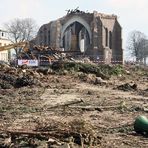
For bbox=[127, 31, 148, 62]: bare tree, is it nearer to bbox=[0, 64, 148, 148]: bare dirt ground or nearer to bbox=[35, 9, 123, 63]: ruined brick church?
bbox=[35, 9, 123, 63]: ruined brick church

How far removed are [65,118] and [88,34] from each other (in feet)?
197

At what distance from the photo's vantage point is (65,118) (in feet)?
46.7

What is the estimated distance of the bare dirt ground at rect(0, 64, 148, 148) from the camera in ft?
32.8

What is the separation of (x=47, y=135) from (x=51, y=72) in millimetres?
23161

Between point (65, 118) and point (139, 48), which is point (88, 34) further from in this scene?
point (65, 118)

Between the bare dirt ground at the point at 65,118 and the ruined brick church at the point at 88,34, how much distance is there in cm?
4187

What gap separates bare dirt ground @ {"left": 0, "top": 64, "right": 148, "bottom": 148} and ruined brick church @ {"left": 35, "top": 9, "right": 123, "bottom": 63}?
137 feet

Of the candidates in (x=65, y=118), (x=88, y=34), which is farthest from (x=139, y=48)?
(x=65, y=118)

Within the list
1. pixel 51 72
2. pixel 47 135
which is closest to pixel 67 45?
pixel 51 72

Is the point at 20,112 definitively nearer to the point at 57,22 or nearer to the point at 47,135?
the point at 47,135

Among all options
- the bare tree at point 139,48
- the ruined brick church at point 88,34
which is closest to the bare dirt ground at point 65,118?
the ruined brick church at point 88,34

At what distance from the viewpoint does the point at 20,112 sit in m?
15.6

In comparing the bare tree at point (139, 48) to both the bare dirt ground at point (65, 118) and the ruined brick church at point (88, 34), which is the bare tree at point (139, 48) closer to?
the ruined brick church at point (88, 34)

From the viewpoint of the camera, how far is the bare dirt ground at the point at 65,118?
999 cm
